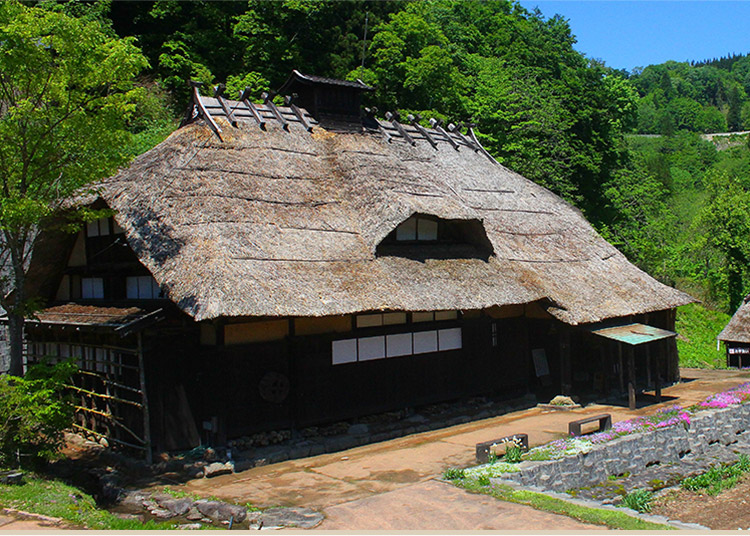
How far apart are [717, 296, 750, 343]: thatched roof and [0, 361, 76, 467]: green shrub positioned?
25.7 m

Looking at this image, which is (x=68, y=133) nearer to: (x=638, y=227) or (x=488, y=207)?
(x=488, y=207)

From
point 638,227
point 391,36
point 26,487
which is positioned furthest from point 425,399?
point 638,227

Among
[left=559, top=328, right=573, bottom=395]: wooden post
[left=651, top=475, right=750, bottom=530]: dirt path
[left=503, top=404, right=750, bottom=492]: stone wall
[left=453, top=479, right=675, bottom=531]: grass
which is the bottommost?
[left=651, top=475, right=750, bottom=530]: dirt path

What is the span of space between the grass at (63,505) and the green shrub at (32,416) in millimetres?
745

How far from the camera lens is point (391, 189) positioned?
17.0 metres

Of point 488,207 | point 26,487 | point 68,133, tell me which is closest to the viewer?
point 26,487

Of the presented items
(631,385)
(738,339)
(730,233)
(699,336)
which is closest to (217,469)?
(631,385)

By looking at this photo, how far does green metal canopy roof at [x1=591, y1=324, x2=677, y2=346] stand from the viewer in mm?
17312

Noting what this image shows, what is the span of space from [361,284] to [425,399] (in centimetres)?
418

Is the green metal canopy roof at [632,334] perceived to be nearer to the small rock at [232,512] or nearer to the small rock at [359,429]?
the small rock at [359,429]

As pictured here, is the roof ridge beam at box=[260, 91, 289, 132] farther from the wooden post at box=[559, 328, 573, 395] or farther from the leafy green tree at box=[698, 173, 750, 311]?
the leafy green tree at box=[698, 173, 750, 311]

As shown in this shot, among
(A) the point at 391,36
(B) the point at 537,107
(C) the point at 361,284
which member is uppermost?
(A) the point at 391,36

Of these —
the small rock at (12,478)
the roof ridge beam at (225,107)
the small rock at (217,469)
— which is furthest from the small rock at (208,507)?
the roof ridge beam at (225,107)

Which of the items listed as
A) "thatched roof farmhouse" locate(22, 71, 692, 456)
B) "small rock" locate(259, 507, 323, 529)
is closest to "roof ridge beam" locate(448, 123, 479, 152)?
"thatched roof farmhouse" locate(22, 71, 692, 456)
